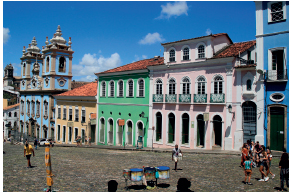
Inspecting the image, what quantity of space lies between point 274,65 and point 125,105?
15.1m

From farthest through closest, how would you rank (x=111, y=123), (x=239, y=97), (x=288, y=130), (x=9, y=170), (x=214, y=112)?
(x=111, y=123)
(x=214, y=112)
(x=239, y=97)
(x=288, y=130)
(x=9, y=170)

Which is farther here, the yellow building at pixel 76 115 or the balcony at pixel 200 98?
the yellow building at pixel 76 115

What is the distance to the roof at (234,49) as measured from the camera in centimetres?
2159

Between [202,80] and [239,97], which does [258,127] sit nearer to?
[239,97]

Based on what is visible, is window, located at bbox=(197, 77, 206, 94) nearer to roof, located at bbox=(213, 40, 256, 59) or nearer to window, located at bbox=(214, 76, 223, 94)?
window, located at bbox=(214, 76, 223, 94)

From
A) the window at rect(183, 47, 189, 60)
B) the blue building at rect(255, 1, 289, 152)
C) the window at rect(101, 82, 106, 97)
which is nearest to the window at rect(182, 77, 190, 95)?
the window at rect(183, 47, 189, 60)

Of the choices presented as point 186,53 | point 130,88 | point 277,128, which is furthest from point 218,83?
point 130,88

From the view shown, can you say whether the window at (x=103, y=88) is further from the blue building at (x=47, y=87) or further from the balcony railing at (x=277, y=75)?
the balcony railing at (x=277, y=75)

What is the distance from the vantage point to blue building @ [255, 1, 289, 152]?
18047 millimetres

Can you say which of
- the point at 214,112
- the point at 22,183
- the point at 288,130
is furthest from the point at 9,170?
the point at 288,130

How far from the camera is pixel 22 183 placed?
12273 millimetres

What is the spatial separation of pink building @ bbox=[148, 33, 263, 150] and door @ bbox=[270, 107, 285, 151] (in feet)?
Answer: 4.85

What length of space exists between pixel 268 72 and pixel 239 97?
9.47ft

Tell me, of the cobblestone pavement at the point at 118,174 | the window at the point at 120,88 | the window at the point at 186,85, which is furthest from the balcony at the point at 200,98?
the window at the point at 120,88
